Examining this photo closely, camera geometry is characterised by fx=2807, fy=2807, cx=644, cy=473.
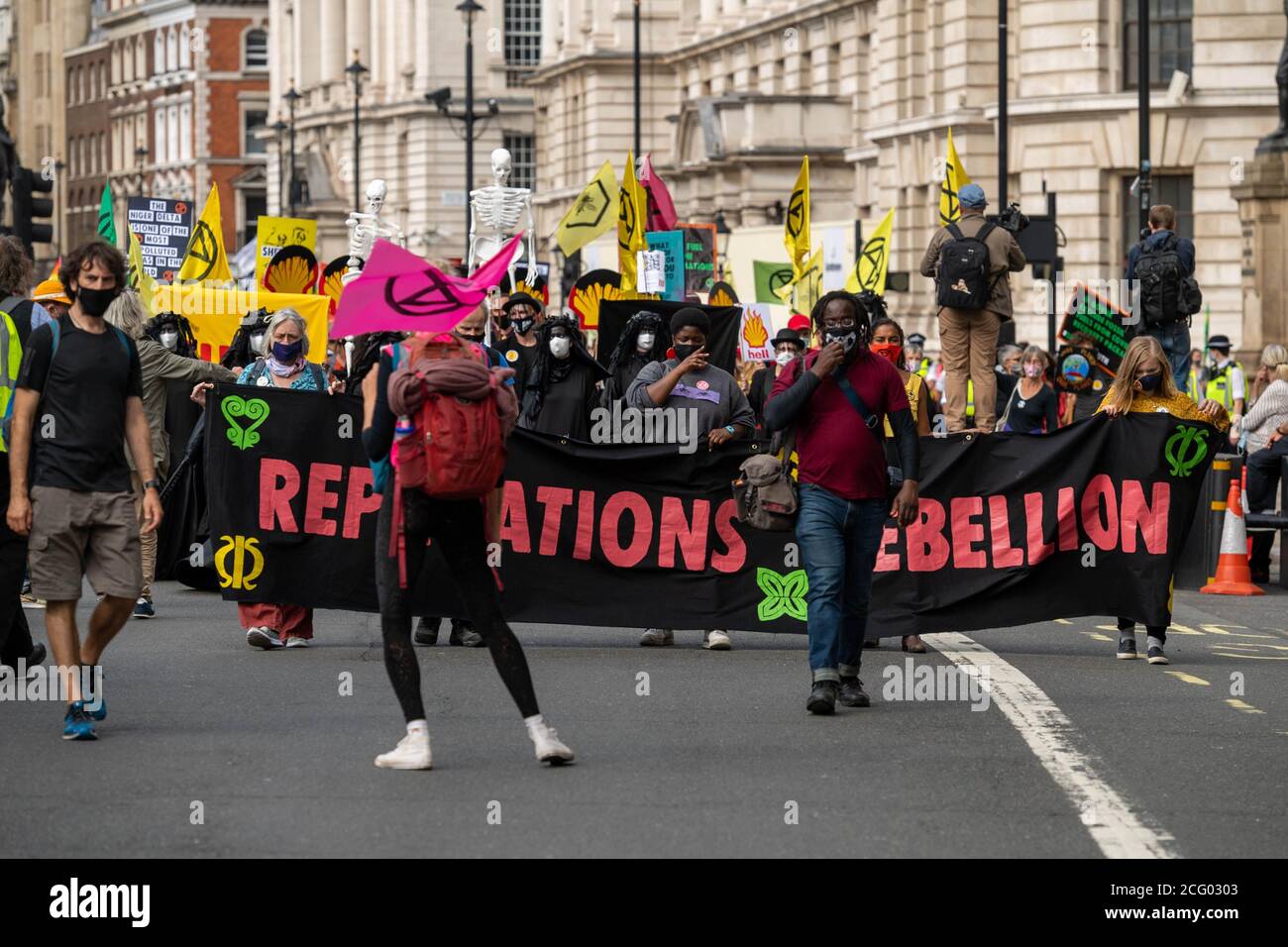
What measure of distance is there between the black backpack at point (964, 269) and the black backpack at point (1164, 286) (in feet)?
8.42

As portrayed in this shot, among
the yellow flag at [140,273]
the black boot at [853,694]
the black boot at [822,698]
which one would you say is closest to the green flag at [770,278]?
the yellow flag at [140,273]

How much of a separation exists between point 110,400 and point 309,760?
1.73 metres

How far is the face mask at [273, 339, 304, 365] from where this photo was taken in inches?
602

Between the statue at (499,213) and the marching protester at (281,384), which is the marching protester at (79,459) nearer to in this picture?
the marching protester at (281,384)

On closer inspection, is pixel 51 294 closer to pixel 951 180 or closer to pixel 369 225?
pixel 951 180

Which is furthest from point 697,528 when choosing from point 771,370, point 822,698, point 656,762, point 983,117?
point 983,117

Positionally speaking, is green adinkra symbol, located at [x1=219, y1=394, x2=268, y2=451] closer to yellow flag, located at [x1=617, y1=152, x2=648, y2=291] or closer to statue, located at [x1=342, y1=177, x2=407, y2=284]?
yellow flag, located at [x1=617, y1=152, x2=648, y2=291]

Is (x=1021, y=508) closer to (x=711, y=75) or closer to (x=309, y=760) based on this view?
(x=309, y=760)

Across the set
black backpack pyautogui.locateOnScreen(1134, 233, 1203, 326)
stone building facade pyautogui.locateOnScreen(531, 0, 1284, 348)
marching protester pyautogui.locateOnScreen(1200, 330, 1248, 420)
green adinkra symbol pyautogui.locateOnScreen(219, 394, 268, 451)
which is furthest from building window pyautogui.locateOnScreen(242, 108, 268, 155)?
green adinkra symbol pyautogui.locateOnScreen(219, 394, 268, 451)

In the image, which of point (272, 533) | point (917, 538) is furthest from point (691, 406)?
point (272, 533)

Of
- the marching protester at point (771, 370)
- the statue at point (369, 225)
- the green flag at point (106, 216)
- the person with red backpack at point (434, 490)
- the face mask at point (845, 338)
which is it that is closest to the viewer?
the person with red backpack at point (434, 490)

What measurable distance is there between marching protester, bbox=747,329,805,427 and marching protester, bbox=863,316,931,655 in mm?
2811

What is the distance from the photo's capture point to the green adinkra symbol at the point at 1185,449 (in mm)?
14641

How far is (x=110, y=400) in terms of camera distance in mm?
11062
